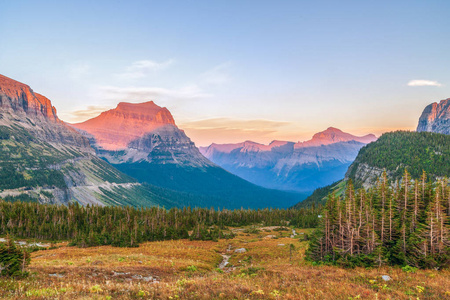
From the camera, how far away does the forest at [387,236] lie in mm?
32594

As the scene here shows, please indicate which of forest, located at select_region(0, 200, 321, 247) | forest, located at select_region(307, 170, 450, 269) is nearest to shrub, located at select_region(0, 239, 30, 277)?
forest, located at select_region(307, 170, 450, 269)

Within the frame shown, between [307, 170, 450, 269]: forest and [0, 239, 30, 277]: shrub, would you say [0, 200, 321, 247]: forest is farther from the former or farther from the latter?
[0, 239, 30, 277]: shrub

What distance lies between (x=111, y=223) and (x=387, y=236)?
352 ft

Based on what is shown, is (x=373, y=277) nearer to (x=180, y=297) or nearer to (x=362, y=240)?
(x=362, y=240)

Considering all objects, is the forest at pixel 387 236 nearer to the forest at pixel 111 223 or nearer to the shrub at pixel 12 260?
the shrub at pixel 12 260

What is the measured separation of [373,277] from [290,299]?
47.8 feet

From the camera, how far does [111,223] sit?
11212cm

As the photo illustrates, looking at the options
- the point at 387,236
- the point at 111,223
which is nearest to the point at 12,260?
the point at 387,236

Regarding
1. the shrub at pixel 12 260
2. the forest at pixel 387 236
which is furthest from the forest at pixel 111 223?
the shrub at pixel 12 260

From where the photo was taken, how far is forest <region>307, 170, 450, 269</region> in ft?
107

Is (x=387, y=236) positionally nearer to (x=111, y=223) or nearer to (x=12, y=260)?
(x=12, y=260)

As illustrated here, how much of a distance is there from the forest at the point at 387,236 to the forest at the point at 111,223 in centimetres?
5442

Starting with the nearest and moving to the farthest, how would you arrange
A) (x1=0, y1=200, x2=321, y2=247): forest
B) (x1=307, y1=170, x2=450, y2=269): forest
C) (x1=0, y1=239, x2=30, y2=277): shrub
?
(x1=0, y1=239, x2=30, y2=277): shrub < (x1=307, y1=170, x2=450, y2=269): forest < (x1=0, y1=200, x2=321, y2=247): forest

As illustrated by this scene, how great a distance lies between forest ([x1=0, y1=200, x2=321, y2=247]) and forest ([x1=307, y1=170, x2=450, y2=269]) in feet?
179
